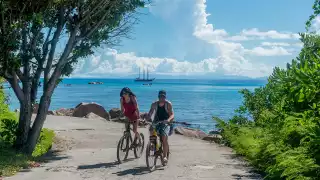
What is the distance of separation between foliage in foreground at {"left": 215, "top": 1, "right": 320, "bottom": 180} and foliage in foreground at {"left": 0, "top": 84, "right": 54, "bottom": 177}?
5.91 metres

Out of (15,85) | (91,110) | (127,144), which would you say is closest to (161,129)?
(127,144)

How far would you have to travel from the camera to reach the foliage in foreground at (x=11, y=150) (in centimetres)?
1121

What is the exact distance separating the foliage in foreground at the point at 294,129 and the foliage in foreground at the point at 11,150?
5.91 meters

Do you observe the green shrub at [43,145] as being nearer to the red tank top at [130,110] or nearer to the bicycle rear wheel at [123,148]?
the bicycle rear wheel at [123,148]

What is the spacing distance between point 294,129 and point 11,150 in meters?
8.34

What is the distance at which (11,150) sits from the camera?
1355 cm

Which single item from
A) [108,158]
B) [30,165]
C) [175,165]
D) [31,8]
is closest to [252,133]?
[175,165]

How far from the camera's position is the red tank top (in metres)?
12.7

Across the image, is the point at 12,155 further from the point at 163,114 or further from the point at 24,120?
the point at 163,114

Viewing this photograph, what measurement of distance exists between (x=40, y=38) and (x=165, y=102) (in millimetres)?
5188

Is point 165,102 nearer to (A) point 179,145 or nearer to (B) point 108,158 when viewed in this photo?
(B) point 108,158

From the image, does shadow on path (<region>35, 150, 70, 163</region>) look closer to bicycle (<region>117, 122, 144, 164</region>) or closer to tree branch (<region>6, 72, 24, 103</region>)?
tree branch (<region>6, 72, 24, 103</region>)

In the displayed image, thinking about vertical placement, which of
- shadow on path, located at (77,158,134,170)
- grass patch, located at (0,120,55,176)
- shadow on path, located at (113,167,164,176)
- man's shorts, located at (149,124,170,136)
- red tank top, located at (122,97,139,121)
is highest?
red tank top, located at (122,97,139,121)

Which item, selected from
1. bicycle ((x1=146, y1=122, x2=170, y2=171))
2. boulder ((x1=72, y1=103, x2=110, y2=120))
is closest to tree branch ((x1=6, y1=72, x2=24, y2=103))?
bicycle ((x1=146, y1=122, x2=170, y2=171))
